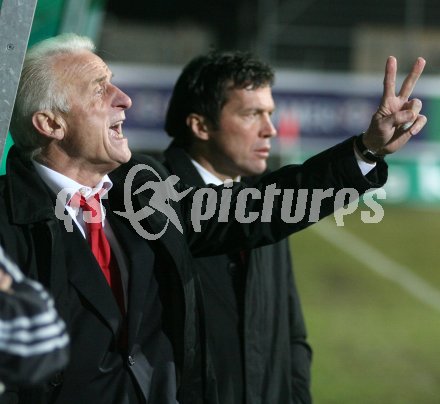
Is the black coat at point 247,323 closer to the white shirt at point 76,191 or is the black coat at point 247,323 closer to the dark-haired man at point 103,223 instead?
the dark-haired man at point 103,223

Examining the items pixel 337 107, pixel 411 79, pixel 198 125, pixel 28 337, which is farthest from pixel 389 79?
pixel 337 107

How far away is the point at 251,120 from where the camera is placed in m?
4.12

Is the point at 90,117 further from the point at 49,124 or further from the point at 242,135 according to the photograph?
the point at 242,135

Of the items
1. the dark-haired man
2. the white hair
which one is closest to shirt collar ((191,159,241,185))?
the dark-haired man

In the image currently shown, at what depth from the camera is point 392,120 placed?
296 cm

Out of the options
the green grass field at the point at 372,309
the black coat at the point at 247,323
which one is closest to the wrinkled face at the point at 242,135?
the black coat at the point at 247,323

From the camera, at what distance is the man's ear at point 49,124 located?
2.92 meters

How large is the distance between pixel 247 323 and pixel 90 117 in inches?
37.3

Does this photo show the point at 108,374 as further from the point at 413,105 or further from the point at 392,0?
the point at 392,0

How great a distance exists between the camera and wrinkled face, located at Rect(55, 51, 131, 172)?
9.55ft

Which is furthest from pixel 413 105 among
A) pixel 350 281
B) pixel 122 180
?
pixel 350 281

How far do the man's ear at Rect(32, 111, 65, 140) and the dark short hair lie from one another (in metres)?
1.22

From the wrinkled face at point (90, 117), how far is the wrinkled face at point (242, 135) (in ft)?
3.67

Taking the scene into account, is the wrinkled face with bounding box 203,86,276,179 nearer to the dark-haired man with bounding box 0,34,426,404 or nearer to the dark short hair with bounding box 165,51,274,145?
the dark short hair with bounding box 165,51,274,145
